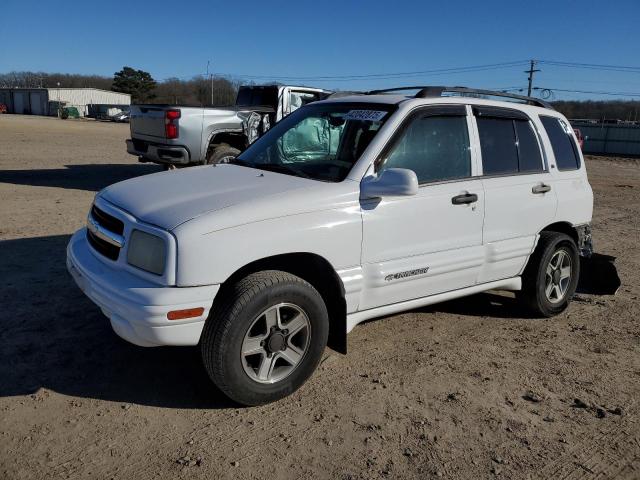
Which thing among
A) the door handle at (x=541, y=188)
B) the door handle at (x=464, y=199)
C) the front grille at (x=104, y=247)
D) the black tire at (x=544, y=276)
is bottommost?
the black tire at (x=544, y=276)

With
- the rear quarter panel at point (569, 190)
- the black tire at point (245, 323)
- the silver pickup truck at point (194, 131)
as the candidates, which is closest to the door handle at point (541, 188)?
the rear quarter panel at point (569, 190)

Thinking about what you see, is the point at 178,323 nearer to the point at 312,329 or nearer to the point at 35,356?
the point at 312,329

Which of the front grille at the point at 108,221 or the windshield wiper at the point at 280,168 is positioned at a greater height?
the windshield wiper at the point at 280,168

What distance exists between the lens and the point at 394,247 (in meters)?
3.75

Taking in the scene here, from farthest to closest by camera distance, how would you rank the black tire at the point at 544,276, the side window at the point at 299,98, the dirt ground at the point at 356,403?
1. the side window at the point at 299,98
2. the black tire at the point at 544,276
3. the dirt ground at the point at 356,403

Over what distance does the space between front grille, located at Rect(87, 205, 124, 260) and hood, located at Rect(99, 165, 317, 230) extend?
4.0 inches

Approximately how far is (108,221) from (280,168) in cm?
127

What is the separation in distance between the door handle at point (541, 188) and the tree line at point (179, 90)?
140 feet

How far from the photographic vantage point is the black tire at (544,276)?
4.79m

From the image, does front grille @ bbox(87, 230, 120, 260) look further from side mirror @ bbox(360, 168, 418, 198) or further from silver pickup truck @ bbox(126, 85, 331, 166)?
silver pickup truck @ bbox(126, 85, 331, 166)

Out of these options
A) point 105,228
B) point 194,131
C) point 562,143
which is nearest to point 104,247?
point 105,228

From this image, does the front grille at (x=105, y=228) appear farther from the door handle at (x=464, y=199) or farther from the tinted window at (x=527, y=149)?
the tinted window at (x=527, y=149)

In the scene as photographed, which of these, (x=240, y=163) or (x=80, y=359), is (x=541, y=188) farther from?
(x=80, y=359)

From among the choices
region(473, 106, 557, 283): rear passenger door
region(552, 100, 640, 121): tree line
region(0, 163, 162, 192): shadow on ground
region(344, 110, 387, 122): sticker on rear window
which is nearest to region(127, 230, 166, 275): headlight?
region(344, 110, 387, 122): sticker on rear window
